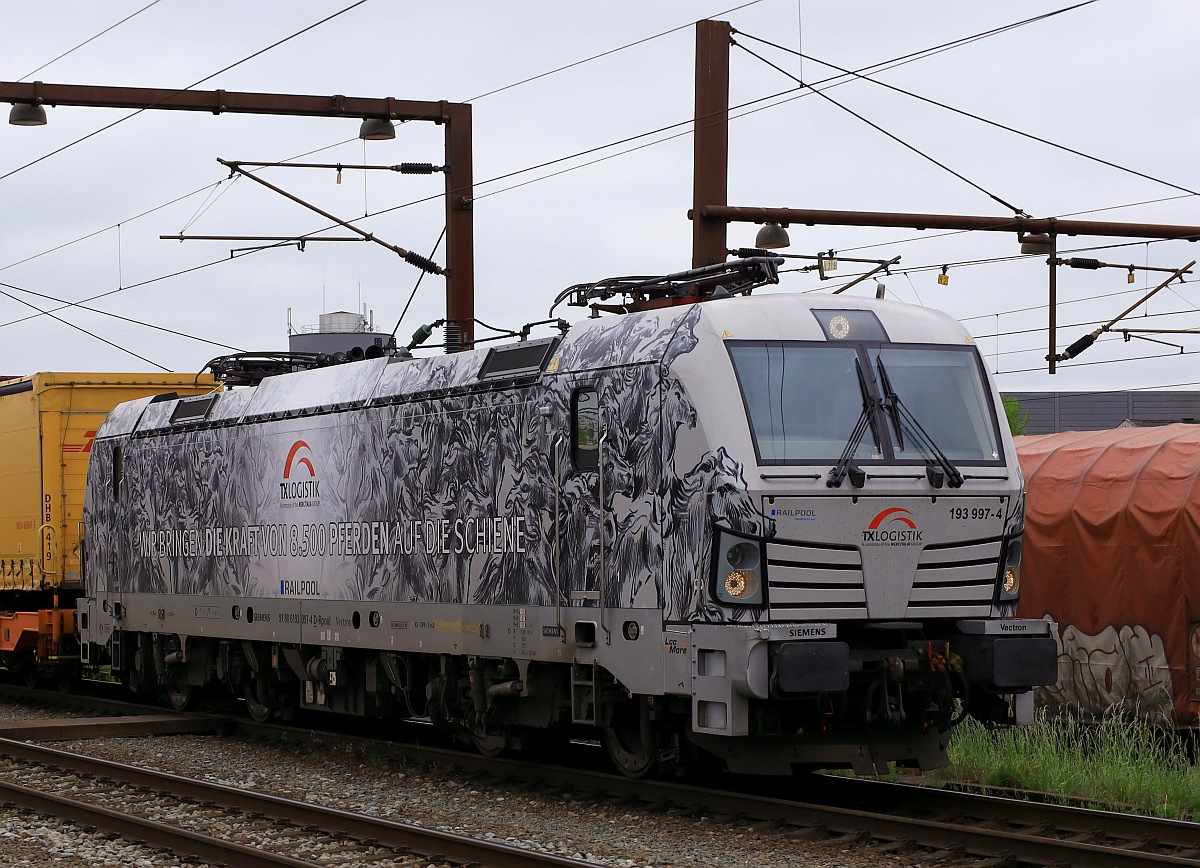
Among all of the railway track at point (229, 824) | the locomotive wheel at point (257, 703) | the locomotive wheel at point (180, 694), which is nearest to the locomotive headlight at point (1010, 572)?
the railway track at point (229, 824)

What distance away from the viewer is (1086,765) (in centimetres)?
1270

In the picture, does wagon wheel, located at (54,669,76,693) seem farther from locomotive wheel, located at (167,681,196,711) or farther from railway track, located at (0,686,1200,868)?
railway track, located at (0,686,1200,868)

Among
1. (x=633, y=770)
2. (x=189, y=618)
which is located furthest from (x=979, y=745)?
(x=189, y=618)

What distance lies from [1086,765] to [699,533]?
4074 millimetres

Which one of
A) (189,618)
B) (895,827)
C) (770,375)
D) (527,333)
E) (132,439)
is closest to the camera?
(895,827)

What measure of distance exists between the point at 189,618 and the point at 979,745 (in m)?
8.20

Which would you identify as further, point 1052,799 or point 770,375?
point 1052,799

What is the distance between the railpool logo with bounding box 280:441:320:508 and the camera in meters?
15.3

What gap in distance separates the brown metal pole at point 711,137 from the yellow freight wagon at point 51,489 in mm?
6779

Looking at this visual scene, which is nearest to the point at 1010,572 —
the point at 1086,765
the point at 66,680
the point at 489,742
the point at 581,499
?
the point at 1086,765

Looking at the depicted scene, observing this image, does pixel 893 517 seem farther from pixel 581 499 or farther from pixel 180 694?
pixel 180 694

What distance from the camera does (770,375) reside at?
11.2 m

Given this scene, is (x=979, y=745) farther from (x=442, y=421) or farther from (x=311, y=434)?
(x=311, y=434)

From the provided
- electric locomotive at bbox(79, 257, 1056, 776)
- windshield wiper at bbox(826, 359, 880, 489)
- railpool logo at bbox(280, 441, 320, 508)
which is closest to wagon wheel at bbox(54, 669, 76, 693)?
railpool logo at bbox(280, 441, 320, 508)
